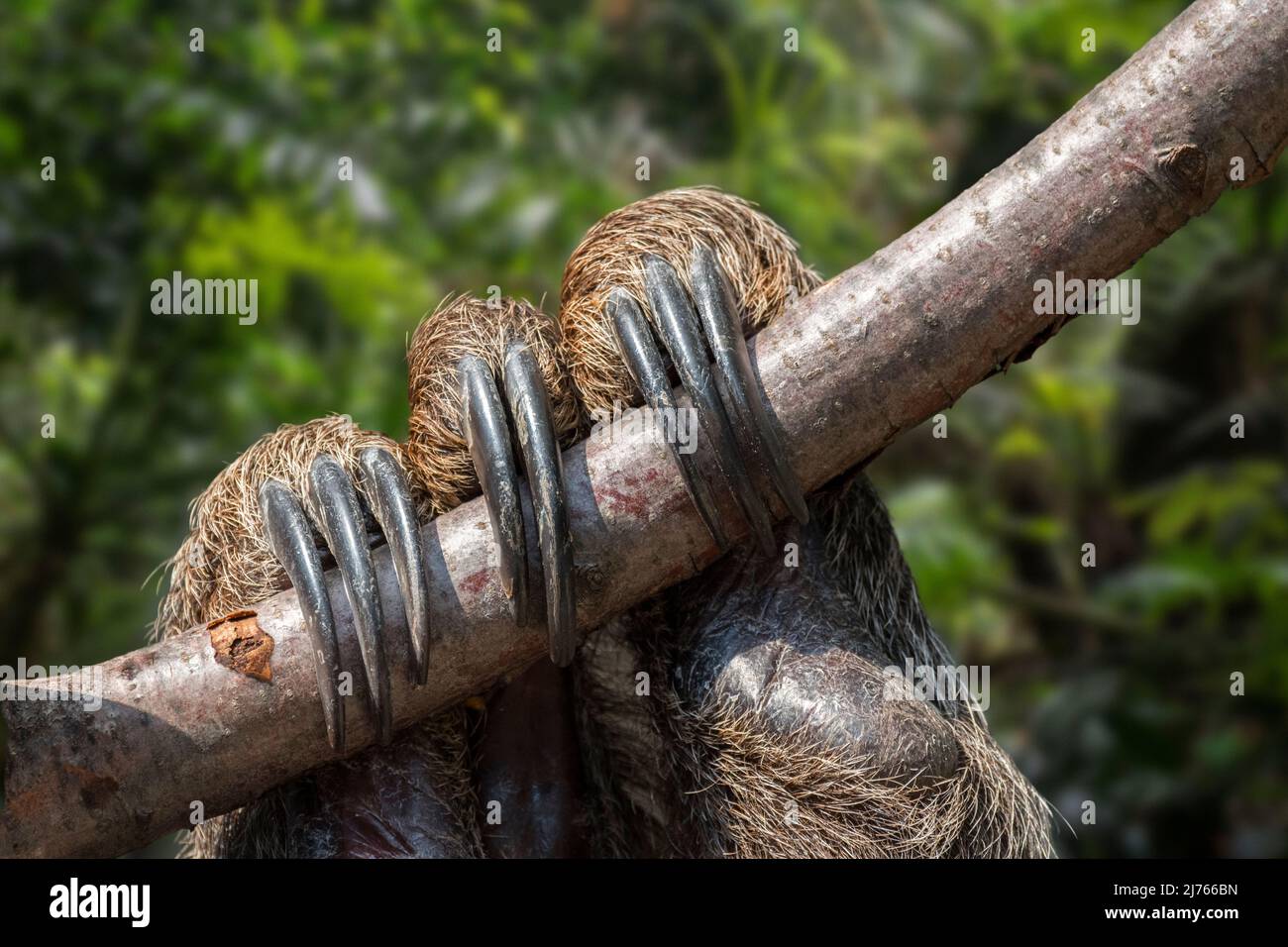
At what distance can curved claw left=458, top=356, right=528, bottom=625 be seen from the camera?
1670 millimetres

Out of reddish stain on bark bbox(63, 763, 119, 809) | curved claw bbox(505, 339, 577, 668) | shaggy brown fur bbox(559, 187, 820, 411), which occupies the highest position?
shaggy brown fur bbox(559, 187, 820, 411)

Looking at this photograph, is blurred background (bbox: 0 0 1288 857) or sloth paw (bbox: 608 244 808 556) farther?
blurred background (bbox: 0 0 1288 857)

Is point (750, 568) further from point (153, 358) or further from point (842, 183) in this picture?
point (842, 183)

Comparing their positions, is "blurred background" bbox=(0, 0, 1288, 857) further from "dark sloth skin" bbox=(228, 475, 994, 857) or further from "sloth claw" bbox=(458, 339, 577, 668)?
"sloth claw" bbox=(458, 339, 577, 668)

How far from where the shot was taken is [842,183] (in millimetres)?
6359

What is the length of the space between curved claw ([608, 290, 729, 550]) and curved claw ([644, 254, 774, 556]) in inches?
1.0

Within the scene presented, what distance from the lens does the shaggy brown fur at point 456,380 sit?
1895 millimetres

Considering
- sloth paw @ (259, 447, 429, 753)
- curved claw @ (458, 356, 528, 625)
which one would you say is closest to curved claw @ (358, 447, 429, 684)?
sloth paw @ (259, 447, 429, 753)

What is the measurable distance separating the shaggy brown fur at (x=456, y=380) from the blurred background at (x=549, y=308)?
97.2 inches

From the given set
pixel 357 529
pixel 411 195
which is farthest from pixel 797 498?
pixel 411 195

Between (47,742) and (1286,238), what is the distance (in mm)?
5749

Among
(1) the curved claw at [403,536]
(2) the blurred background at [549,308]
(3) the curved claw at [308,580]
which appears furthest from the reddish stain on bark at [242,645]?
(2) the blurred background at [549,308]

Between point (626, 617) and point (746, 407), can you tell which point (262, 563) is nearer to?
point (626, 617)

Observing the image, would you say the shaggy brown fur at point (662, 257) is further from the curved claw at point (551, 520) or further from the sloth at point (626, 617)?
the curved claw at point (551, 520)
